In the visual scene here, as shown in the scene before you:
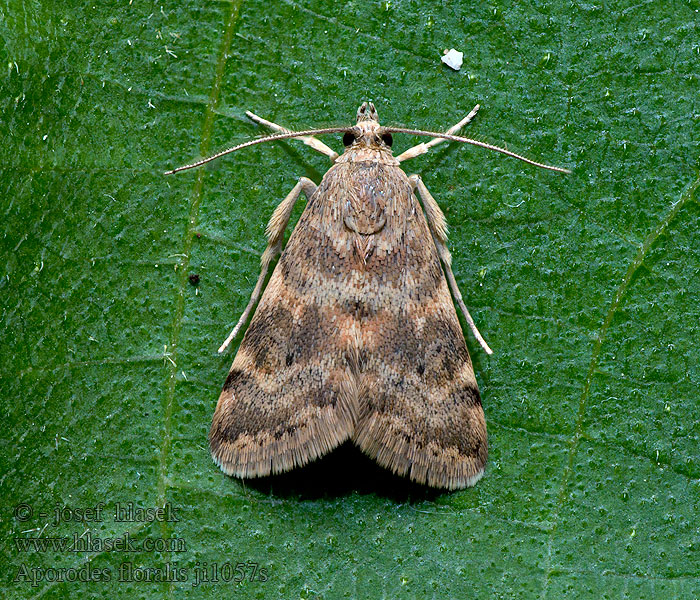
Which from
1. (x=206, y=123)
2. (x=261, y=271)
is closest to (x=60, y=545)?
(x=261, y=271)

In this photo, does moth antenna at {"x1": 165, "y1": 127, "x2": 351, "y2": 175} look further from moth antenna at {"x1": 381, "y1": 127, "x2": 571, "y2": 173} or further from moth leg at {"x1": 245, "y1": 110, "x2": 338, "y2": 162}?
moth antenna at {"x1": 381, "y1": 127, "x2": 571, "y2": 173}

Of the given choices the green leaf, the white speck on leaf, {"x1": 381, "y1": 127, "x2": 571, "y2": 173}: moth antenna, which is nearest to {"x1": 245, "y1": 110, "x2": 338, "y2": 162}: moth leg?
the green leaf

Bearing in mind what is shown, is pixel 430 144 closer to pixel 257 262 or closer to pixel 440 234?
pixel 440 234

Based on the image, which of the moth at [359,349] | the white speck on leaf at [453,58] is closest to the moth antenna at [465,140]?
the moth at [359,349]

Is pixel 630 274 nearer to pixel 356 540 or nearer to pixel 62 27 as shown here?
pixel 356 540

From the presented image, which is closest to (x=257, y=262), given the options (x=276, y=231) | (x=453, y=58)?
(x=276, y=231)
